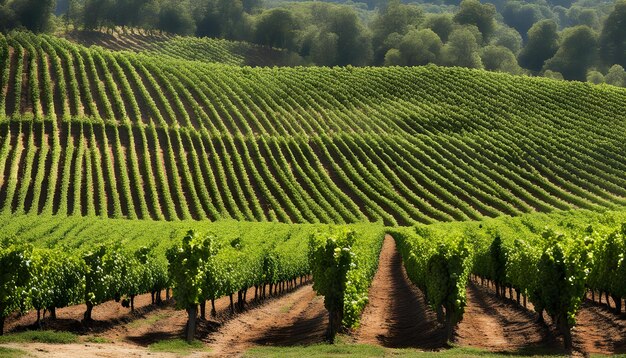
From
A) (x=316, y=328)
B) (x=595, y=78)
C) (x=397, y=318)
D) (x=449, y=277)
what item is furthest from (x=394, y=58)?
(x=449, y=277)

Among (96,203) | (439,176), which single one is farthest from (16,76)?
(439,176)

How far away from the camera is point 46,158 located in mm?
95062

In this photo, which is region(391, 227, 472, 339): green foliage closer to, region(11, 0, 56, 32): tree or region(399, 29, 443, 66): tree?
region(399, 29, 443, 66): tree

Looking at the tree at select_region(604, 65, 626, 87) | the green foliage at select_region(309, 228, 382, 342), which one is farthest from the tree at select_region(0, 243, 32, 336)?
the tree at select_region(604, 65, 626, 87)

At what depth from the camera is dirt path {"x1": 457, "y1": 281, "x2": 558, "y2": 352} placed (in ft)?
115

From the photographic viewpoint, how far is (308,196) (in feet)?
320

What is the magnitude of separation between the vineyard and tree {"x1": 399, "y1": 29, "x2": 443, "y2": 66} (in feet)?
110

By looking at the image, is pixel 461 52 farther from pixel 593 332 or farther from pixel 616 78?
pixel 593 332

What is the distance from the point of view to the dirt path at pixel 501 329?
35.0 meters

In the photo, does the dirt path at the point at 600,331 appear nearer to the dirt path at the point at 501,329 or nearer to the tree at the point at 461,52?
the dirt path at the point at 501,329

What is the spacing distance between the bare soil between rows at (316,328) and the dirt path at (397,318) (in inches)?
2.3

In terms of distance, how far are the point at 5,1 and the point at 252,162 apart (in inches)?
3922

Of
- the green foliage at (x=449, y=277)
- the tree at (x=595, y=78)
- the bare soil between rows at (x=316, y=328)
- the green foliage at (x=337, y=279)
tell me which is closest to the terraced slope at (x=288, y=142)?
the bare soil between rows at (x=316, y=328)

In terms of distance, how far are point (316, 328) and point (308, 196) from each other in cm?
5825
